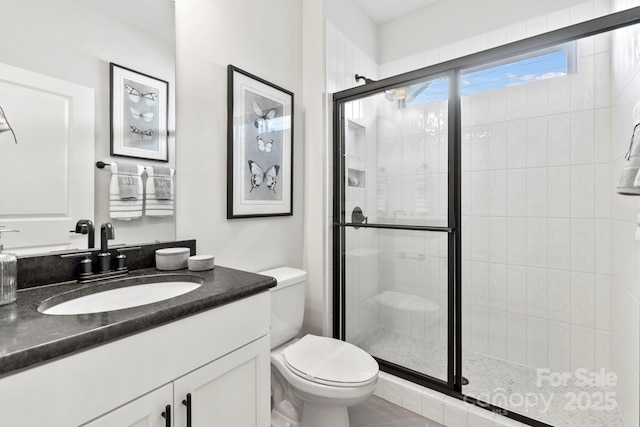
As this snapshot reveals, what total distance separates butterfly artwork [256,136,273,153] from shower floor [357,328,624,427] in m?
1.46

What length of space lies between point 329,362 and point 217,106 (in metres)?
1.40

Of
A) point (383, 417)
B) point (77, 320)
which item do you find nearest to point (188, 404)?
point (77, 320)

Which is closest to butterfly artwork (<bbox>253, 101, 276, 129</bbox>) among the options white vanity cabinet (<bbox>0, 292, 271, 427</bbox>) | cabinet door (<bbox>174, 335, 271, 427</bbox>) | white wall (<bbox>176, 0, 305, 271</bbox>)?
white wall (<bbox>176, 0, 305, 271</bbox>)

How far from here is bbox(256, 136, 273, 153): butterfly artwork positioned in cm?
177

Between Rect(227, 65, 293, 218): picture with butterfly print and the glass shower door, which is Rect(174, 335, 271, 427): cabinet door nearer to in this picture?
Rect(227, 65, 293, 218): picture with butterfly print

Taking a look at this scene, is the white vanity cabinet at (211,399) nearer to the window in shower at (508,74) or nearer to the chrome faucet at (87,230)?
the chrome faucet at (87,230)

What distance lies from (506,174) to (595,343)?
117 cm

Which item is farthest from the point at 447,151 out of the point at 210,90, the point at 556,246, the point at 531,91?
the point at 210,90

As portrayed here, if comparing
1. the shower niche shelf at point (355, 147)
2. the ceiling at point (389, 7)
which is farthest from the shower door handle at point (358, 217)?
the ceiling at point (389, 7)

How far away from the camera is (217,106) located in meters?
1.55

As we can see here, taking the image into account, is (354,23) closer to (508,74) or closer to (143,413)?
(508,74)

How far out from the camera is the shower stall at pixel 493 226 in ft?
5.66

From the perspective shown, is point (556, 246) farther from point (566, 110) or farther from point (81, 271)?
point (81, 271)

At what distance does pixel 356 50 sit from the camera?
7.86ft
